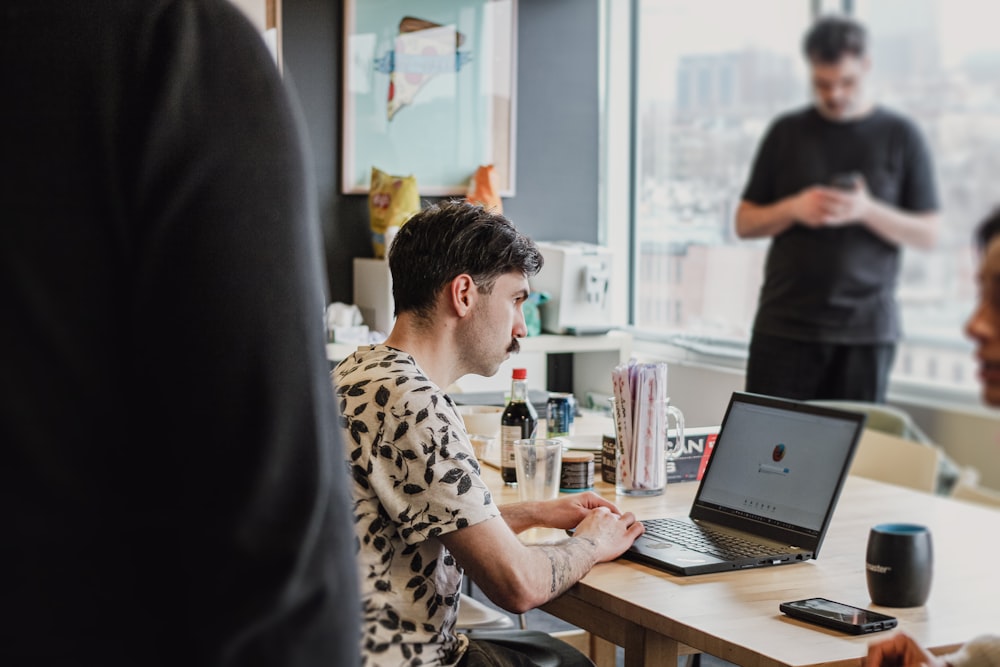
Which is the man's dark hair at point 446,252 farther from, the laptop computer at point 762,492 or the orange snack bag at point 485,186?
the orange snack bag at point 485,186

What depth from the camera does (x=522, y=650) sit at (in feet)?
6.85

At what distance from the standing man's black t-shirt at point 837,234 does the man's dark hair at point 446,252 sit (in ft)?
6.25

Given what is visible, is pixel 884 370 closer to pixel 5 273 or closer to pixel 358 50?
pixel 358 50

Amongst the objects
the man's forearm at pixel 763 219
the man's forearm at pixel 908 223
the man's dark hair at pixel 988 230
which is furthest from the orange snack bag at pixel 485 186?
the man's dark hair at pixel 988 230

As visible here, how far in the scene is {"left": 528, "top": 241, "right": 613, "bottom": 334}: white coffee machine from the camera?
4801 mm

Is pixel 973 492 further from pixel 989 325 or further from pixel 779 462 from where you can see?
pixel 989 325

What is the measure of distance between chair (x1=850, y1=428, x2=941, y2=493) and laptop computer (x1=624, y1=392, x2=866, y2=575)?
75cm

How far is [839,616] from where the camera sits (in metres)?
1.52

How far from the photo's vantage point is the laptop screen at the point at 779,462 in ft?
6.05

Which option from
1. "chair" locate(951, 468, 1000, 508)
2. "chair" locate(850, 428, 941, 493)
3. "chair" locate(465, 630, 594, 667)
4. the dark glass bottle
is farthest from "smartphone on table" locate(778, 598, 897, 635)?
"chair" locate(951, 468, 1000, 508)

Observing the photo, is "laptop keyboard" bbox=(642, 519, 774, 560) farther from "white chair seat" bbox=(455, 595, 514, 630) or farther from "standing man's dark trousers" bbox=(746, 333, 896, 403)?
"standing man's dark trousers" bbox=(746, 333, 896, 403)

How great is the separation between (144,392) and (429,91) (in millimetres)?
4726

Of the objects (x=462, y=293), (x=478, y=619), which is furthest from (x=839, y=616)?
(x=478, y=619)

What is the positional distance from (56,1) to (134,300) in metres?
0.12
